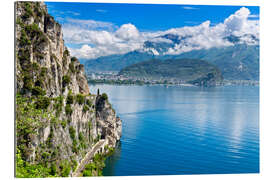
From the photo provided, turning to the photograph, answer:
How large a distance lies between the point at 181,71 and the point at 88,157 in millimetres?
102675

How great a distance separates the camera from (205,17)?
13.4m

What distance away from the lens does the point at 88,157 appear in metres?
15.9

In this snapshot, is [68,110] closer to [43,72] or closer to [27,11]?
[43,72]

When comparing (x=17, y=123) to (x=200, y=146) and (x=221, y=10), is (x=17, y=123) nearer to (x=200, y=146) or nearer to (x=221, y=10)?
(x=221, y=10)

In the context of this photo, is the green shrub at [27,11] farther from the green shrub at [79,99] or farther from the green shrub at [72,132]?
the green shrub at [72,132]

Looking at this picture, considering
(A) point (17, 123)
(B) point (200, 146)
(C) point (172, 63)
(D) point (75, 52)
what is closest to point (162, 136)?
(B) point (200, 146)

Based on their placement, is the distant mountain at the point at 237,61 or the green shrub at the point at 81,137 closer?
the green shrub at the point at 81,137

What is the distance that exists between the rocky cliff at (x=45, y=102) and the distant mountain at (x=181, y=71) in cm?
8405

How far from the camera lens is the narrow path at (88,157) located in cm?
1346

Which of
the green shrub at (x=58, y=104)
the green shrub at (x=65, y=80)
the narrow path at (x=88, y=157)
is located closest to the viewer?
the green shrub at (x=58, y=104)

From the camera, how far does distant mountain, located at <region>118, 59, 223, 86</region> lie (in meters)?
103

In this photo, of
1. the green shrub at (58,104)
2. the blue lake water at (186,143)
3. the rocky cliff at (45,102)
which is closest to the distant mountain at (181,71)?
the blue lake water at (186,143)

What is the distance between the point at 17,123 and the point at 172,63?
353 feet

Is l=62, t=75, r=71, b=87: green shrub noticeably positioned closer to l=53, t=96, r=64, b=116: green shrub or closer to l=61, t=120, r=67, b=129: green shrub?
l=53, t=96, r=64, b=116: green shrub
